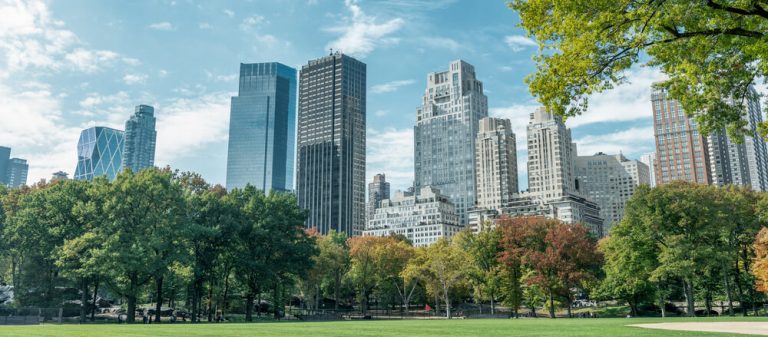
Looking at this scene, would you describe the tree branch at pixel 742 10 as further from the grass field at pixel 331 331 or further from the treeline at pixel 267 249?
the treeline at pixel 267 249

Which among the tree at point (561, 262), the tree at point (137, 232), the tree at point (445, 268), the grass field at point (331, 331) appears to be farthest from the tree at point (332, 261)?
the grass field at point (331, 331)

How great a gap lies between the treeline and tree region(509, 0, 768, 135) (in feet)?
130

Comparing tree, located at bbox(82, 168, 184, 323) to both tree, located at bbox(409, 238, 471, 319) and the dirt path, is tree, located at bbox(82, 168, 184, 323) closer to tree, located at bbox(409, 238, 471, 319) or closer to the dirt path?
tree, located at bbox(409, 238, 471, 319)

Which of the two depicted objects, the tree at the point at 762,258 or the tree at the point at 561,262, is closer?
the tree at the point at 762,258

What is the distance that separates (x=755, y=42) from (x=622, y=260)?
162 feet

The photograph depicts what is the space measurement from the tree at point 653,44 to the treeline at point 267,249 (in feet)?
130

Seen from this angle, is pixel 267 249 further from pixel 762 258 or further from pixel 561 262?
pixel 762 258

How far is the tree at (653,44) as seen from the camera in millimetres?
14492

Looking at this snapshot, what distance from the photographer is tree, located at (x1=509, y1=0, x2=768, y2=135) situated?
14.5 m

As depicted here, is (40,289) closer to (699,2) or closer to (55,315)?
(55,315)

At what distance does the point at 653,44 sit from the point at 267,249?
50.4 m

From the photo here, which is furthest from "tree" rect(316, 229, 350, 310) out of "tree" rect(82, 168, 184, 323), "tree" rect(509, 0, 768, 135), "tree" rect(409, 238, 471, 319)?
"tree" rect(509, 0, 768, 135)

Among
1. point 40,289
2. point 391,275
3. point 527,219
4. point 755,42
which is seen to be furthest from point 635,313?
point 40,289

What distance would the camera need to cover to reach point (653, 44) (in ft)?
52.4
